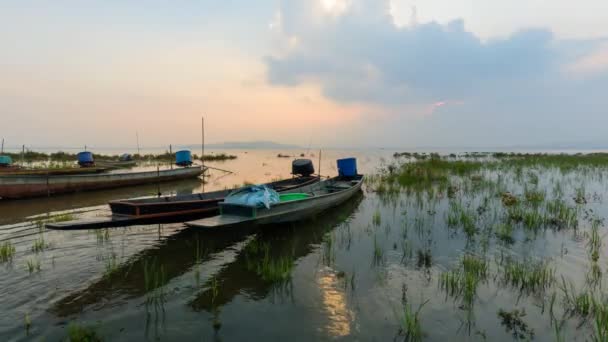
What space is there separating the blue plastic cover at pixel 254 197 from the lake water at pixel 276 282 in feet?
3.66

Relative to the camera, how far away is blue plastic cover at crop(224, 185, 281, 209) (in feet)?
25.8

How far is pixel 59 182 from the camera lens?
49.4ft

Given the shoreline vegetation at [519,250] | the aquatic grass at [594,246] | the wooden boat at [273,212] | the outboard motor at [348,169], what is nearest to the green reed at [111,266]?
the wooden boat at [273,212]

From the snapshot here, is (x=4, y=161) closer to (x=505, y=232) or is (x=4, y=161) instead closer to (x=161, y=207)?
(x=161, y=207)

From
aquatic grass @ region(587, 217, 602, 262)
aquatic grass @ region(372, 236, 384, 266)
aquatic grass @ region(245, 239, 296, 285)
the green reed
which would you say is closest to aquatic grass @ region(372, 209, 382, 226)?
aquatic grass @ region(372, 236, 384, 266)

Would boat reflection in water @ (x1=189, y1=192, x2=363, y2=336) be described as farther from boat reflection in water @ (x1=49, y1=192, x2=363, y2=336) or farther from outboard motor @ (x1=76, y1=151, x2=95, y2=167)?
outboard motor @ (x1=76, y1=151, x2=95, y2=167)

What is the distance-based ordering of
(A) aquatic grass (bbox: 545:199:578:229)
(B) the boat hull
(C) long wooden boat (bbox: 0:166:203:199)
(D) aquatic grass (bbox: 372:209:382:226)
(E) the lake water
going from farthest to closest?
1. (C) long wooden boat (bbox: 0:166:203:199)
2. (D) aquatic grass (bbox: 372:209:382:226)
3. (A) aquatic grass (bbox: 545:199:578:229)
4. (B) the boat hull
5. (E) the lake water

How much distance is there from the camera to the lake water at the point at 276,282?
168 inches

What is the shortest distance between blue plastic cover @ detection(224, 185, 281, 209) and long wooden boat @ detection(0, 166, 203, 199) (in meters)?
4.59

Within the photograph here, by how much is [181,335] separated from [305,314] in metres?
1.88

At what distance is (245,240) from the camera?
8312 millimetres

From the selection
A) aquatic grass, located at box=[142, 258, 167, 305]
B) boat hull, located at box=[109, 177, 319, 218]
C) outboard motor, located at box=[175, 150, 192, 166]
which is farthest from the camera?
outboard motor, located at box=[175, 150, 192, 166]

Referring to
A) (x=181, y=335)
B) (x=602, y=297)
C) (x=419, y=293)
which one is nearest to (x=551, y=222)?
(x=602, y=297)

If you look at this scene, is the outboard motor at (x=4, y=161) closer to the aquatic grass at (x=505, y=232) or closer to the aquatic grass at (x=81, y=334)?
the aquatic grass at (x=81, y=334)
